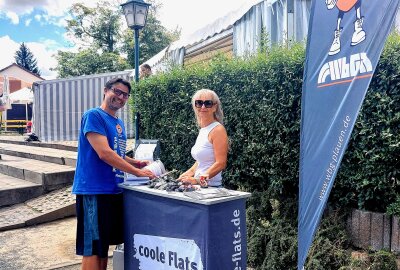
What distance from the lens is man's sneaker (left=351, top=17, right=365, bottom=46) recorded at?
211 centimetres

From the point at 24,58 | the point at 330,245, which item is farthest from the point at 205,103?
the point at 24,58

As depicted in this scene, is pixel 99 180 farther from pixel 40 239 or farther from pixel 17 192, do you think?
pixel 17 192

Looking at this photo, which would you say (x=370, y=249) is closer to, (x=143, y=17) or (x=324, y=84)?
(x=324, y=84)

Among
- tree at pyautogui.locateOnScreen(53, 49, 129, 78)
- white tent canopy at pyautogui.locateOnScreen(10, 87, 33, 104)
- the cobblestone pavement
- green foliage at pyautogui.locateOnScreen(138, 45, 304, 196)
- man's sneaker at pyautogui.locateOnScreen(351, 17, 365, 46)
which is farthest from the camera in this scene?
tree at pyautogui.locateOnScreen(53, 49, 129, 78)

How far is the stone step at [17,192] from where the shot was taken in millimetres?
Result: 6934

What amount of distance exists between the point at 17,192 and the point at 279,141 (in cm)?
542

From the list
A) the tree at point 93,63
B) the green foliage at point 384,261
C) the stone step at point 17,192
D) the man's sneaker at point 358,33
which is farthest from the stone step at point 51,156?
the tree at point 93,63

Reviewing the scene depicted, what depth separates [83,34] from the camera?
31.6 meters

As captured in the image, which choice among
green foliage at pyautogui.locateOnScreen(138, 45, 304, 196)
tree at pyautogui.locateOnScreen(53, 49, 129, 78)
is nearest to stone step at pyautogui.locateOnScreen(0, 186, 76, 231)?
green foliage at pyautogui.locateOnScreen(138, 45, 304, 196)

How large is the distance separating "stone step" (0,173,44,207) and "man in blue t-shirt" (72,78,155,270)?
482cm

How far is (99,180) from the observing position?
288 centimetres

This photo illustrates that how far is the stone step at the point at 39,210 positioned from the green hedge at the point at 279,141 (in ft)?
7.51

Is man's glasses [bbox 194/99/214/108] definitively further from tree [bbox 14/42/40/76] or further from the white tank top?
tree [bbox 14/42/40/76]

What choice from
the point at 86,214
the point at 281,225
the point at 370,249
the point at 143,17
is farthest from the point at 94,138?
the point at 143,17
